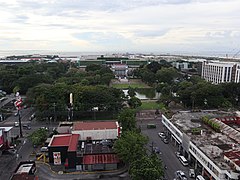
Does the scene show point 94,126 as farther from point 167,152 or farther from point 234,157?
point 234,157

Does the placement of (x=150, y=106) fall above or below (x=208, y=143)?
below

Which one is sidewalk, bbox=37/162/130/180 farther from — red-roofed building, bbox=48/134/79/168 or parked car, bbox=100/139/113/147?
parked car, bbox=100/139/113/147

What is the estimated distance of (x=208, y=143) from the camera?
69.0 feet

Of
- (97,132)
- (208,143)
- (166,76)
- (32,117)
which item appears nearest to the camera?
(208,143)

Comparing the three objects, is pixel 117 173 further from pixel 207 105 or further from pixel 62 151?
pixel 207 105

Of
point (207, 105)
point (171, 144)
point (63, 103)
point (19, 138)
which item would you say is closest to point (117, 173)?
point (171, 144)

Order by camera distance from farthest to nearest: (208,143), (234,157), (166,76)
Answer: (166,76) < (208,143) < (234,157)

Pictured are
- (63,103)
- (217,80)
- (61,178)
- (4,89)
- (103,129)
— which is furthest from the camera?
(217,80)

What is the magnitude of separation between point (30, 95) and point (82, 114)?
9.62 m

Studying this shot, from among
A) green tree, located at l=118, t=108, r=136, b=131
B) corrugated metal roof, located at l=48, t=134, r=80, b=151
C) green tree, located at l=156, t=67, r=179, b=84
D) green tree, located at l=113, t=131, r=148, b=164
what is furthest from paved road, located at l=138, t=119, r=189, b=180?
green tree, located at l=156, t=67, r=179, b=84

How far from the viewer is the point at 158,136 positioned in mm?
28516

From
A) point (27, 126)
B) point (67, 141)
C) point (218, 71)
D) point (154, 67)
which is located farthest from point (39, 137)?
point (154, 67)

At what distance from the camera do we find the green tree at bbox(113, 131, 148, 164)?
19.0 meters

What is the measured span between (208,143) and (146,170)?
26.8ft
